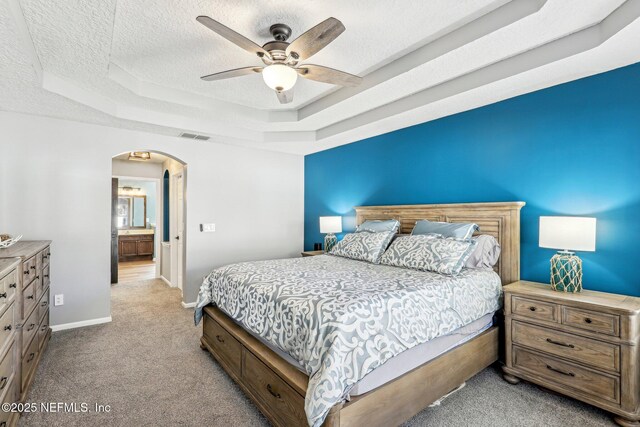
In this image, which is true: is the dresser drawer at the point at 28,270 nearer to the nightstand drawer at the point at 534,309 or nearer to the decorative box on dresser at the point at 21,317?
the decorative box on dresser at the point at 21,317

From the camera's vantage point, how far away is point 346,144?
4.64 m

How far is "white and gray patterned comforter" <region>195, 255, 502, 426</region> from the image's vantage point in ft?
4.96

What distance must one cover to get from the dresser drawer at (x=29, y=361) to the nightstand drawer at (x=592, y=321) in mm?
3710

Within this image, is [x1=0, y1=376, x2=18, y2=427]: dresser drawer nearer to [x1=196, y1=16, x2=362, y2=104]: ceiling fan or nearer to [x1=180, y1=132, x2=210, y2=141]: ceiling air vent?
[x1=196, y1=16, x2=362, y2=104]: ceiling fan

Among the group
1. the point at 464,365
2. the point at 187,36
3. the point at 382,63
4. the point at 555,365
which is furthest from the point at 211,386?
the point at 382,63

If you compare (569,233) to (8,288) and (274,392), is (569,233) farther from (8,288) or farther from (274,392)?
(8,288)

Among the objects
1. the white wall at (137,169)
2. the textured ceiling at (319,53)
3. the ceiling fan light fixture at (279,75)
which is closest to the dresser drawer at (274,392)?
the ceiling fan light fixture at (279,75)

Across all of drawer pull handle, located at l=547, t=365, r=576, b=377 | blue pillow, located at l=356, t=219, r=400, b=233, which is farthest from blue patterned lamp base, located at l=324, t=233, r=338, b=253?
drawer pull handle, located at l=547, t=365, r=576, b=377

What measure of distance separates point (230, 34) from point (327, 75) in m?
0.75

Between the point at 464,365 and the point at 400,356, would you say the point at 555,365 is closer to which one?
the point at 464,365

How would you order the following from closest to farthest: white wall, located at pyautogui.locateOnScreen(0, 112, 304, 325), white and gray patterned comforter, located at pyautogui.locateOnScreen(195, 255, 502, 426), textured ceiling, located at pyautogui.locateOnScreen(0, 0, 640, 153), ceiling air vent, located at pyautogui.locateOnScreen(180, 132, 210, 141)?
white and gray patterned comforter, located at pyautogui.locateOnScreen(195, 255, 502, 426) → textured ceiling, located at pyautogui.locateOnScreen(0, 0, 640, 153) → white wall, located at pyautogui.locateOnScreen(0, 112, 304, 325) → ceiling air vent, located at pyautogui.locateOnScreen(180, 132, 210, 141)

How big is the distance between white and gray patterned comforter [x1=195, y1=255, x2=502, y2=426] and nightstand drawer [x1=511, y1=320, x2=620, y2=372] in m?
0.26

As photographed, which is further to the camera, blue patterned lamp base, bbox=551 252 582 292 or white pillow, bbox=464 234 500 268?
white pillow, bbox=464 234 500 268

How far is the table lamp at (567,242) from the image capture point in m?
2.16
